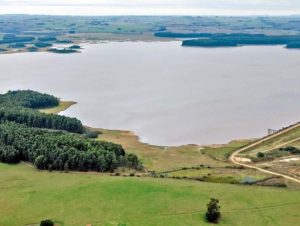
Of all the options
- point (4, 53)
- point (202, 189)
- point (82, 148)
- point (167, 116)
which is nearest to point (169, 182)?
point (202, 189)

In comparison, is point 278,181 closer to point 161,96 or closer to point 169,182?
point 169,182

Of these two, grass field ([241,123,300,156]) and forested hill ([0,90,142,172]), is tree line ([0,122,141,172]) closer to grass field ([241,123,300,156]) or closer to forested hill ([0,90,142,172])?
forested hill ([0,90,142,172])

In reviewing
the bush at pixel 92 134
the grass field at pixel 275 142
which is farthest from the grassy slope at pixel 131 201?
the bush at pixel 92 134

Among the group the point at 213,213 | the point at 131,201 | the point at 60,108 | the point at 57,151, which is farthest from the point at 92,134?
A: the point at 213,213

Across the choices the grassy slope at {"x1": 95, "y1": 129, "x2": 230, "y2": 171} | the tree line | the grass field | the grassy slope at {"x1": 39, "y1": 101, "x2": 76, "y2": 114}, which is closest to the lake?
the grassy slope at {"x1": 39, "y1": 101, "x2": 76, "y2": 114}

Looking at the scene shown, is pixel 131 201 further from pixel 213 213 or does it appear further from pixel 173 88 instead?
pixel 173 88

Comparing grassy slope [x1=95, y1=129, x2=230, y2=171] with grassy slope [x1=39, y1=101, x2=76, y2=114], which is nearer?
grassy slope [x1=95, y1=129, x2=230, y2=171]

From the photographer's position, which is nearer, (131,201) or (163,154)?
(131,201)
